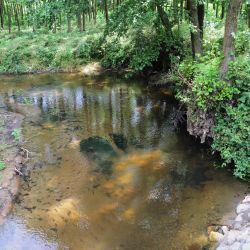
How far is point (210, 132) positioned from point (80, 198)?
13.6 feet

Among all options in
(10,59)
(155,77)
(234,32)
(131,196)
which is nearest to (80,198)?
(131,196)

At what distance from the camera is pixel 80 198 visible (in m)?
7.94

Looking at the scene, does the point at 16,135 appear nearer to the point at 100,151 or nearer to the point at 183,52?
the point at 100,151

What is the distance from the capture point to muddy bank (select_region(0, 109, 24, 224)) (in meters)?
7.82

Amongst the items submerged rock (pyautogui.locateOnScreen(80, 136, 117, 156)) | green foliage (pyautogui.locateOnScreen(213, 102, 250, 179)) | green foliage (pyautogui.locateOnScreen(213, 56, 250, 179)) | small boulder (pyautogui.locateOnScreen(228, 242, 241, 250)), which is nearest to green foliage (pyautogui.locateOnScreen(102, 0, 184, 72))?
green foliage (pyautogui.locateOnScreen(213, 56, 250, 179))

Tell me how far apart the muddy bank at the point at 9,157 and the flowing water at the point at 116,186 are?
0.23 m

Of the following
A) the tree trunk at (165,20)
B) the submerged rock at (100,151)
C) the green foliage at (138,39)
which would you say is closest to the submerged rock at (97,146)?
the submerged rock at (100,151)

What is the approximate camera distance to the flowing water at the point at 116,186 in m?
6.71

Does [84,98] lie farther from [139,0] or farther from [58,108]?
[139,0]

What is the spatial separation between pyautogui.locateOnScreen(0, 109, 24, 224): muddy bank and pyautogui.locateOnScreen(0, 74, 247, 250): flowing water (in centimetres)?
23

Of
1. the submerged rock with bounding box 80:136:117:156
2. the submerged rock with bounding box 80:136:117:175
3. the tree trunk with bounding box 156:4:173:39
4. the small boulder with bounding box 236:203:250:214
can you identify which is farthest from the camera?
the tree trunk with bounding box 156:4:173:39

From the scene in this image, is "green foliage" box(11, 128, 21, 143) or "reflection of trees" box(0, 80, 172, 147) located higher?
"green foliage" box(11, 128, 21, 143)

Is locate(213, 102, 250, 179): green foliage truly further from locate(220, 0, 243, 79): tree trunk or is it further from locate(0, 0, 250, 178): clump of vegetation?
locate(220, 0, 243, 79): tree trunk

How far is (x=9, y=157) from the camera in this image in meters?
9.55
